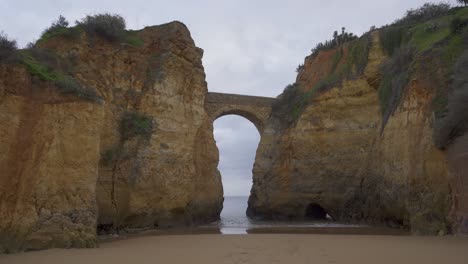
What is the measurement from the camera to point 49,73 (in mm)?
11898

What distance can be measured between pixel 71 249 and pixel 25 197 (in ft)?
5.22

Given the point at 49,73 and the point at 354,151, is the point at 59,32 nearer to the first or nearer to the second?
the point at 49,73

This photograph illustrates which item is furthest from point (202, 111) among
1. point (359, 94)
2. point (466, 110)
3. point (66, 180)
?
point (466, 110)

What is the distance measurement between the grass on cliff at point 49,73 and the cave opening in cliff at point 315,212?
1504 cm

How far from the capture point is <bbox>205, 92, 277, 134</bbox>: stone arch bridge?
27.6 meters

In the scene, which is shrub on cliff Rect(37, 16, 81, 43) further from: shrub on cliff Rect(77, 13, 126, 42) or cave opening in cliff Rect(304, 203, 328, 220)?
cave opening in cliff Rect(304, 203, 328, 220)

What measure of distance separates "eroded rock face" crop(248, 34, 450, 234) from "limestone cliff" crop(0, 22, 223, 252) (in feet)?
12.7

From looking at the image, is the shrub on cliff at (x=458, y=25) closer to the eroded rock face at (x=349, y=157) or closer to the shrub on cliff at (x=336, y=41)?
the eroded rock face at (x=349, y=157)

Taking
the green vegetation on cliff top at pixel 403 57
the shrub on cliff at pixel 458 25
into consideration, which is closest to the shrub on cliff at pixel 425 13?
the green vegetation on cliff top at pixel 403 57

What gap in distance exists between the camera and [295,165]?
2439 centimetres

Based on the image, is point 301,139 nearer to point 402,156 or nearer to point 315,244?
point 402,156

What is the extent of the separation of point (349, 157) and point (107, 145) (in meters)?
12.1

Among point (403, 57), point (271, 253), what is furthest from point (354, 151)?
point (271, 253)

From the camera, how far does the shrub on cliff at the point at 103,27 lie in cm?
1761
